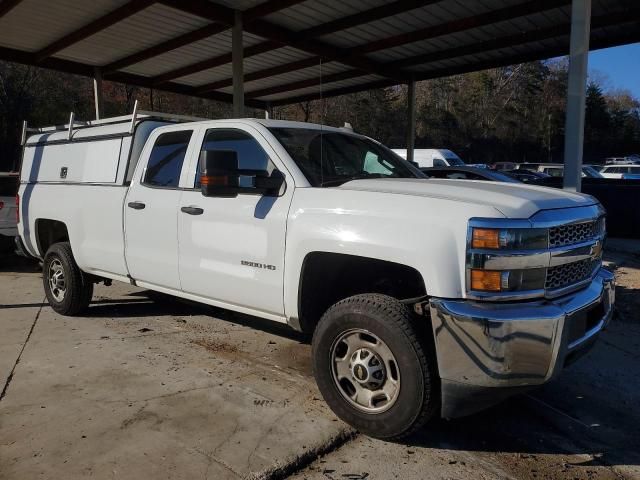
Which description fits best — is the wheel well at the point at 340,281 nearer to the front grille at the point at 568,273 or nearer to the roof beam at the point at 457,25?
the front grille at the point at 568,273

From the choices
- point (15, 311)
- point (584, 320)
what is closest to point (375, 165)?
point (584, 320)

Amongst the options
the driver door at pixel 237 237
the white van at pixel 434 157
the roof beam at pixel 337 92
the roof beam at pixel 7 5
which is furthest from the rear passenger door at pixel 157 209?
the white van at pixel 434 157

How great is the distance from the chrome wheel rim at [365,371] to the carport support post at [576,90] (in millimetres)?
5683

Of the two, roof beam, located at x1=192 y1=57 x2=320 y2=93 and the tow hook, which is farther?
roof beam, located at x1=192 y1=57 x2=320 y2=93

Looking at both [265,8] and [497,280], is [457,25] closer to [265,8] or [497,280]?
[265,8]

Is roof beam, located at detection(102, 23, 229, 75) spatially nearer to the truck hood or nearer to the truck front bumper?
the truck hood

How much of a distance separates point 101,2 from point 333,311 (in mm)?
9837

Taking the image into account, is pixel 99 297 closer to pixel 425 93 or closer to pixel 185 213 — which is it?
pixel 185 213

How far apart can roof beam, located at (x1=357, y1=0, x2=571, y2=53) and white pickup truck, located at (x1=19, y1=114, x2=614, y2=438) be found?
7251 mm

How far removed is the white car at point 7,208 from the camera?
8844 mm

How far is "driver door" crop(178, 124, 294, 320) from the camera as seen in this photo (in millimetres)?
3695

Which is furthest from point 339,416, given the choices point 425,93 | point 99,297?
point 425,93

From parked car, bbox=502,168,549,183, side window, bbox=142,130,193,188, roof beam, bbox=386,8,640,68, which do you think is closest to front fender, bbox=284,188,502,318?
side window, bbox=142,130,193,188

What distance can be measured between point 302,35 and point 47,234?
8111 millimetres
